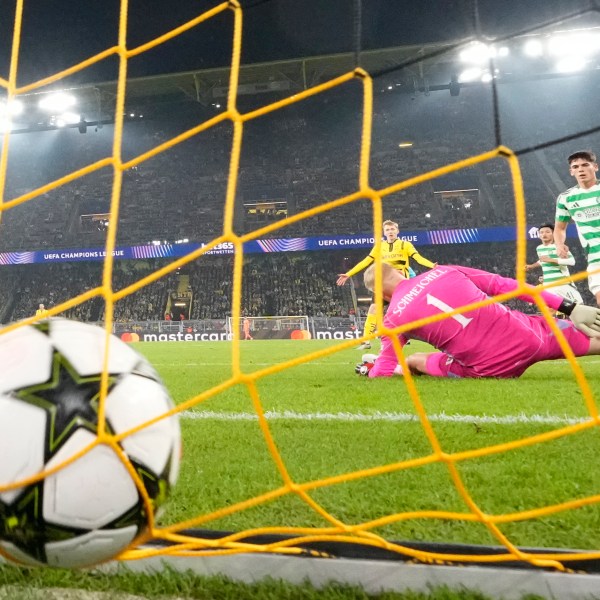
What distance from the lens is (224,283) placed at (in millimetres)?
24156

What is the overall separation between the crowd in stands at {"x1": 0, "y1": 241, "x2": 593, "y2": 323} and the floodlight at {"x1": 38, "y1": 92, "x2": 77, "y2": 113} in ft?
21.3

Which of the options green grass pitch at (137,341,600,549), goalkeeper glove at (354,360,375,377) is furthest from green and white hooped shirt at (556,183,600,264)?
goalkeeper glove at (354,360,375,377)

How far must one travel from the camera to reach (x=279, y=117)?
24.8 m

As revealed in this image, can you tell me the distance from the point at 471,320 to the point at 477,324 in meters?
0.05

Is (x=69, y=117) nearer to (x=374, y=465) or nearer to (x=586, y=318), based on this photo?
(x=586, y=318)

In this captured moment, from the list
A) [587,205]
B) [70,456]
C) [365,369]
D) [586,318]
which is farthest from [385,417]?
[587,205]

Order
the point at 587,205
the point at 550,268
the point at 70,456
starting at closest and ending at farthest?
the point at 70,456 < the point at 587,205 < the point at 550,268

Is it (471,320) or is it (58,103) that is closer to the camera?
(471,320)

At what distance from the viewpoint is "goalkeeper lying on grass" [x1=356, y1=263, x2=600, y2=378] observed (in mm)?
3705

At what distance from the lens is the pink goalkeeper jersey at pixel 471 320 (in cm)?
371

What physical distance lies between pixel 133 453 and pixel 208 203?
78.6 feet

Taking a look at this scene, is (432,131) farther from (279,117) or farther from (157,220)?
(157,220)

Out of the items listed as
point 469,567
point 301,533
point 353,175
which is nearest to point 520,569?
point 469,567

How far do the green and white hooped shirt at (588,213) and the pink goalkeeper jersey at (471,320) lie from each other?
168 centimetres
